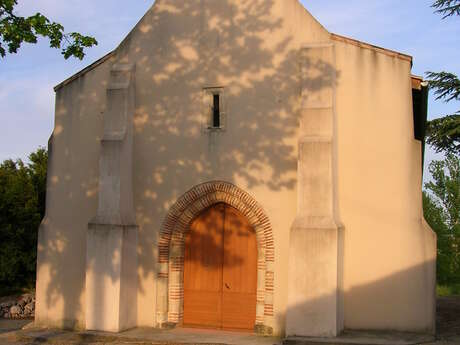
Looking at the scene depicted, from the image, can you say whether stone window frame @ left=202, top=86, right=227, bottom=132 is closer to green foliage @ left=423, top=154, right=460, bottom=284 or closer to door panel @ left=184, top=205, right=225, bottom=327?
door panel @ left=184, top=205, right=225, bottom=327

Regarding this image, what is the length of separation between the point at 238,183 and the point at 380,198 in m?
2.85

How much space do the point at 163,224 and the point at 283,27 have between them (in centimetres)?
484

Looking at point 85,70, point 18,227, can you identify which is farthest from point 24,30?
point 18,227

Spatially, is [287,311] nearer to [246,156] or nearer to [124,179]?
[246,156]

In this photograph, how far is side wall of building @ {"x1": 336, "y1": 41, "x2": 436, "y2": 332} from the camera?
36.2 feet

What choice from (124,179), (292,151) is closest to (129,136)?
(124,179)

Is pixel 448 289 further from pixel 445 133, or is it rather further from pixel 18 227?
pixel 18 227

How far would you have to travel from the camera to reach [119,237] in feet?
39.1

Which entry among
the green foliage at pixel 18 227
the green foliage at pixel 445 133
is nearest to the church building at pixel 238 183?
the green foliage at pixel 445 133

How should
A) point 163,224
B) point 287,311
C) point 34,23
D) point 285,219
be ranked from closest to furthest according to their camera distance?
point 34,23 → point 287,311 → point 285,219 → point 163,224

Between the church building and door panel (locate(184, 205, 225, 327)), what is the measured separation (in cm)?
3

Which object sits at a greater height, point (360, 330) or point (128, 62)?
point (128, 62)

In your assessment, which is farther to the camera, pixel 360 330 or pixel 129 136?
pixel 129 136

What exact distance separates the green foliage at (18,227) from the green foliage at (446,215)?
53.4 ft
